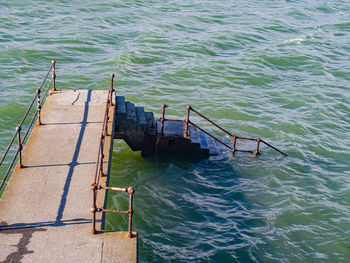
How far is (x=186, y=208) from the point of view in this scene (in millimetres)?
15039

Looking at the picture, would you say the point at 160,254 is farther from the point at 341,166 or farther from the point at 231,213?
the point at 341,166

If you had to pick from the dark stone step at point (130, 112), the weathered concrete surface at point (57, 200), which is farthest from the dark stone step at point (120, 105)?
the weathered concrete surface at point (57, 200)

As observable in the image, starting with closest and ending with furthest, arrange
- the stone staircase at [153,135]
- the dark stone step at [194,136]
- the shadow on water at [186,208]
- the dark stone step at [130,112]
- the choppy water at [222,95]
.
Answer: the shadow on water at [186,208]
the choppy water at [222,95]
the dark stone step at [130,112]
the stone staircase at [153,135]
the dark stone step at [194,136]

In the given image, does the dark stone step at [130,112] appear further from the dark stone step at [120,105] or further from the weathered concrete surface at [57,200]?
the weathered concrete surface at [57,200]

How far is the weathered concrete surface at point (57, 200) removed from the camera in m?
8.96

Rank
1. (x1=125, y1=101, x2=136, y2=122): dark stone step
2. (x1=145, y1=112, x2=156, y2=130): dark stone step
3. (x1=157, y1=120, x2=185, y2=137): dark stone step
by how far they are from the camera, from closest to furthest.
A: (x1=125, y1=101, x2=136, y2=122): dark stone step
(x1=145, y1=112, x2=156, y2=130): dark stone step
(x1=157, y1=120, x2=185, y2=137): dark stone step

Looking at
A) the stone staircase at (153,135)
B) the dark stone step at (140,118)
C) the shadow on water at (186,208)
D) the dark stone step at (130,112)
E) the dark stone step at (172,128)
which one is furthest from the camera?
the dark stone step at (172,128)

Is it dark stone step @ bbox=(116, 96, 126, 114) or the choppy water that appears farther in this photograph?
dark stone step @ bbox=(116, 96, 126, 114)

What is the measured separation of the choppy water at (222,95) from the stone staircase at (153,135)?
0.53m

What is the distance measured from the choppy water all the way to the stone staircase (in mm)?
526

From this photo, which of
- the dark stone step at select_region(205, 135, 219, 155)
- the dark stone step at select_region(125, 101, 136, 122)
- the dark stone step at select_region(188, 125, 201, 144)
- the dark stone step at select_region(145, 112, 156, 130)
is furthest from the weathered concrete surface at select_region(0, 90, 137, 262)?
the dark stone step at select_region(205, 135, 219, 155)

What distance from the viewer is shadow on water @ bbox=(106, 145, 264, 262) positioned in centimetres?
1316

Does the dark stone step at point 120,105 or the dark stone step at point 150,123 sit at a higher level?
the dark stone step at point 120,105

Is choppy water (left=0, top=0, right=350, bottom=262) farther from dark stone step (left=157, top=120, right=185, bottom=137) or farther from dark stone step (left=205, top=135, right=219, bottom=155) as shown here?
dark stone step (left=157, top=120, right=185, bottom=137)
